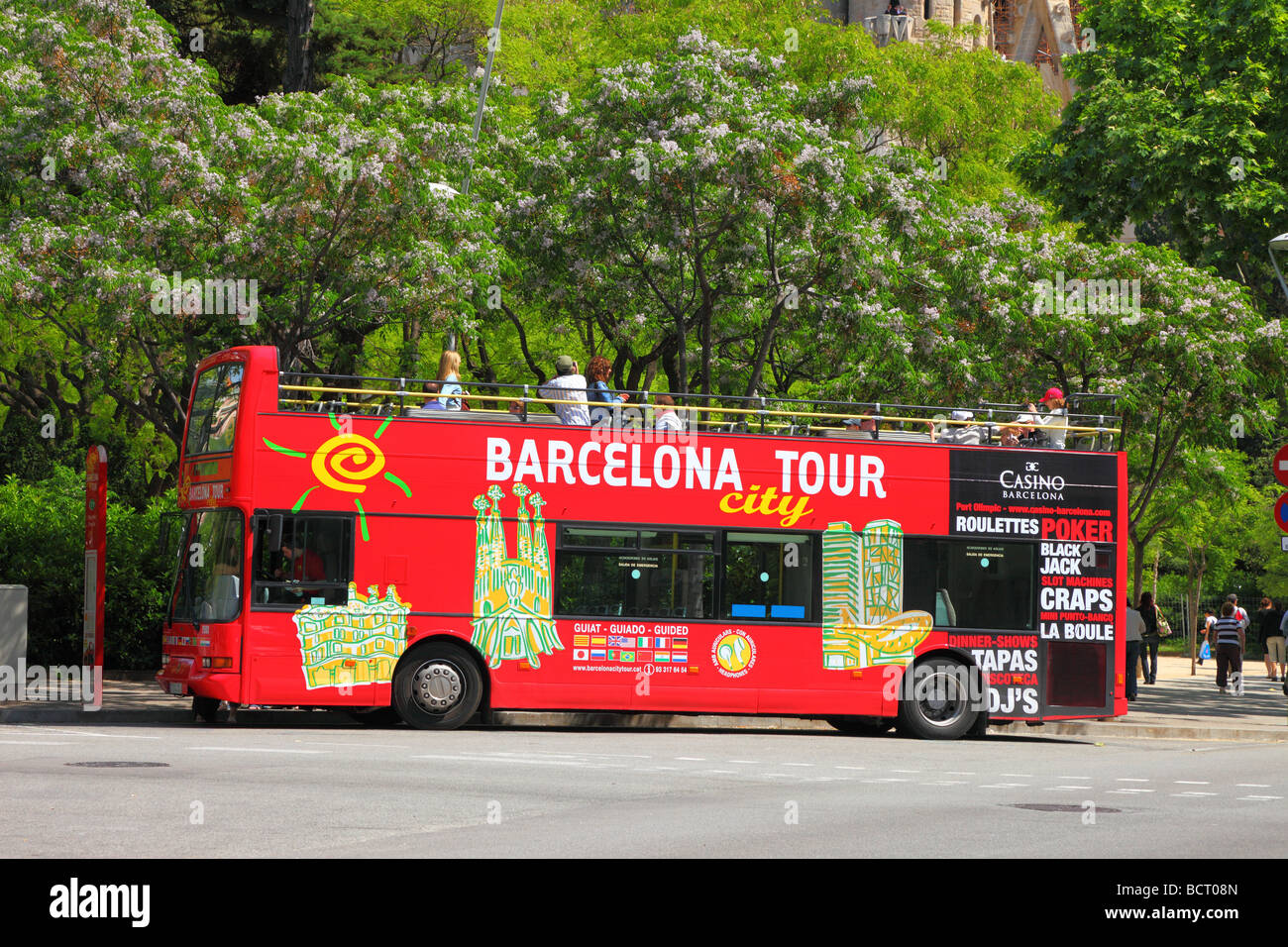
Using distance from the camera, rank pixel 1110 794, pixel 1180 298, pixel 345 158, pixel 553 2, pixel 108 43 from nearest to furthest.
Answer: pixel 1110 794
pixel 345 158
pixel 108 43
pixel 1180 298
pixel 553 2

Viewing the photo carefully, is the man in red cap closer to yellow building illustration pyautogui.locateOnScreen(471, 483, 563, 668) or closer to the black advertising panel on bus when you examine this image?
the black advertising panel on bus

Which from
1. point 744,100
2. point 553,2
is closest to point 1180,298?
point 744,100

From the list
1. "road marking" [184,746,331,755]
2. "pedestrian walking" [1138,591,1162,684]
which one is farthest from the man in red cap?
"pedestrian walking" [1138,591,1162,684]

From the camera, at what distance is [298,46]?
33.0 metres

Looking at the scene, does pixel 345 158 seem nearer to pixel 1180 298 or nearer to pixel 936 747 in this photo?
pixel 936 747

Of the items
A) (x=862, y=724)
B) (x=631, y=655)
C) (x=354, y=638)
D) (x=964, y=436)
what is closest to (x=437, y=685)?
(x=354, y=638)

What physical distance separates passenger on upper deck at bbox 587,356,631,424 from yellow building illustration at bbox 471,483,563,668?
3.66 ft

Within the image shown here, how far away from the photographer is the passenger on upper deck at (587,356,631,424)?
18359mm

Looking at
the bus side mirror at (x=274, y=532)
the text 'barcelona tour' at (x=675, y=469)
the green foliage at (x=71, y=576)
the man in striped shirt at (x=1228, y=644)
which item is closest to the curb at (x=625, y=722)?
the bus side mirror at (x=274, y=532)

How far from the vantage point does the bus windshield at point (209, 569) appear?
1748 centimetres

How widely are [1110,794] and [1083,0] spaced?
26.0m

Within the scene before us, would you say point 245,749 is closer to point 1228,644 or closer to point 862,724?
point 862,724

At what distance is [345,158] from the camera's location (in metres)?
21.3

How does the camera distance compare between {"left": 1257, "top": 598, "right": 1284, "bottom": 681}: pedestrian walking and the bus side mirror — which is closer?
the bus side mirror
